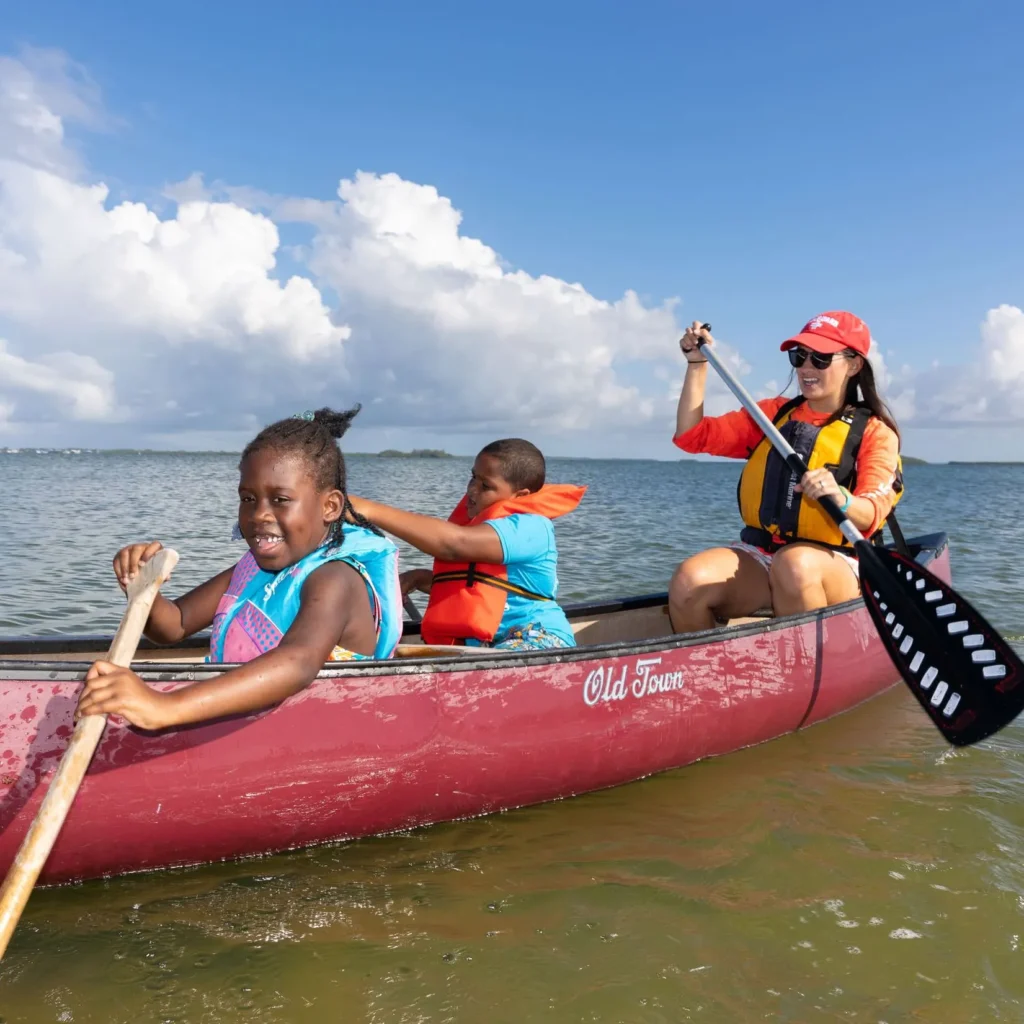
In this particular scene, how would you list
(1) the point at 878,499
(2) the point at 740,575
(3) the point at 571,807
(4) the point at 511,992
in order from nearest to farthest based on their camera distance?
1. (4) the point at 511,992
2. (3) the point at 571,807
3. (1) the point at 878,499
4. (2) the point at 740,575

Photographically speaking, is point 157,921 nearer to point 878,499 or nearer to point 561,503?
point 561,503

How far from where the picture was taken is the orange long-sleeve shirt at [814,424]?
4.36 m

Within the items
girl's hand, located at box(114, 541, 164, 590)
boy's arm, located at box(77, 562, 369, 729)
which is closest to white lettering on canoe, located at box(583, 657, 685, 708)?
boy's arm, located at box(77, 562, 369, 729)

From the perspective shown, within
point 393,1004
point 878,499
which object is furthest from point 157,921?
point 878,499

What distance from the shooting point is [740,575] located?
4.75m

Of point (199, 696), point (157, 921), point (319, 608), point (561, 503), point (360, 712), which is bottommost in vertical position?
point (157, 921)

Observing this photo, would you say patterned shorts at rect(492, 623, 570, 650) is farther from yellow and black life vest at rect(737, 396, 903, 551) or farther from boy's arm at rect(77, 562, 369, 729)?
yellow and black life vest at rect(737, 396, 903, 551)

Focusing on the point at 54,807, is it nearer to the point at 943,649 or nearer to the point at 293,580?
the point at 293,580

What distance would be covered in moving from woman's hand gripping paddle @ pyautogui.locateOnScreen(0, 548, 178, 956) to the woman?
3.00m

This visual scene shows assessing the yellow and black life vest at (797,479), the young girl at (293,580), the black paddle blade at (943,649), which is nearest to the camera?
the young girl at (293,580)

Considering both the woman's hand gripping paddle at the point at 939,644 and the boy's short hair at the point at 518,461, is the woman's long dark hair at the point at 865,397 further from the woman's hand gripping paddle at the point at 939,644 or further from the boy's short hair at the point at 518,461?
the boy's short hair at the point at 518,461

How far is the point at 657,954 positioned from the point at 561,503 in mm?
1855

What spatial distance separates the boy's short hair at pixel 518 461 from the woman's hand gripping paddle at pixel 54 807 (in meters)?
1.72

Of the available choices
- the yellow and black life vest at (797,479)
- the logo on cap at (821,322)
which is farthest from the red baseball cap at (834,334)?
the yellow and black life vest at (797,479)
